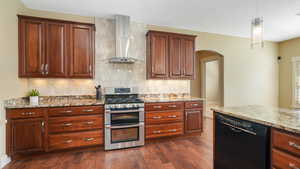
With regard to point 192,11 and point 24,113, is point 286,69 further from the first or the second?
point 24,113

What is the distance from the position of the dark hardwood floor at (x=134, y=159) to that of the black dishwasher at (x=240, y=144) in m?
0.56

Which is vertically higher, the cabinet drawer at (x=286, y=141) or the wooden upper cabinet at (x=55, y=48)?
the wooden upper cabinet at (x=55, y=48)

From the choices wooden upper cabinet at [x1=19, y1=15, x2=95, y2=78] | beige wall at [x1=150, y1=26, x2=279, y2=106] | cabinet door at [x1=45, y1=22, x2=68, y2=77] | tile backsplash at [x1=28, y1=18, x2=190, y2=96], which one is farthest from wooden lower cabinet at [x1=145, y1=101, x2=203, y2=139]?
cabinet door at [x1=45, y1=22, x2=68, y2=77]

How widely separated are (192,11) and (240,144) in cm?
266

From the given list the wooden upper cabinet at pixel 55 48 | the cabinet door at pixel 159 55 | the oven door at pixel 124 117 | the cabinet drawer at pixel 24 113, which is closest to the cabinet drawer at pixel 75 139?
the oven door at pixel 124 117

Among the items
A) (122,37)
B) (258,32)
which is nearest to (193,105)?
(258,32)

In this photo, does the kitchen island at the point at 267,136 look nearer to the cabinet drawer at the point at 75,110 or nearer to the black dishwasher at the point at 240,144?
the black dishwasher at the point at 240,144

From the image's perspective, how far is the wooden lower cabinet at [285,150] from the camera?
112 cm

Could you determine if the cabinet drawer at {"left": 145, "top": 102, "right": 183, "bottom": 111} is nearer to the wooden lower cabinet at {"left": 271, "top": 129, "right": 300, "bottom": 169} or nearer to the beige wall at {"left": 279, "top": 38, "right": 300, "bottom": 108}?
the wooden lower cabinet at {"left": 271, "top": 129, "right": 300, "bottom": 169}

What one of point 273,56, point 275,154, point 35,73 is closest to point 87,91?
point 35,73

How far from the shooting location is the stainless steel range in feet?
8.71

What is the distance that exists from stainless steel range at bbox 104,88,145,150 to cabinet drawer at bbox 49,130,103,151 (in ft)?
0.58

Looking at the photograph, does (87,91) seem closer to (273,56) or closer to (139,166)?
(139,166)

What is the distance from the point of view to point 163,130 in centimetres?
304
